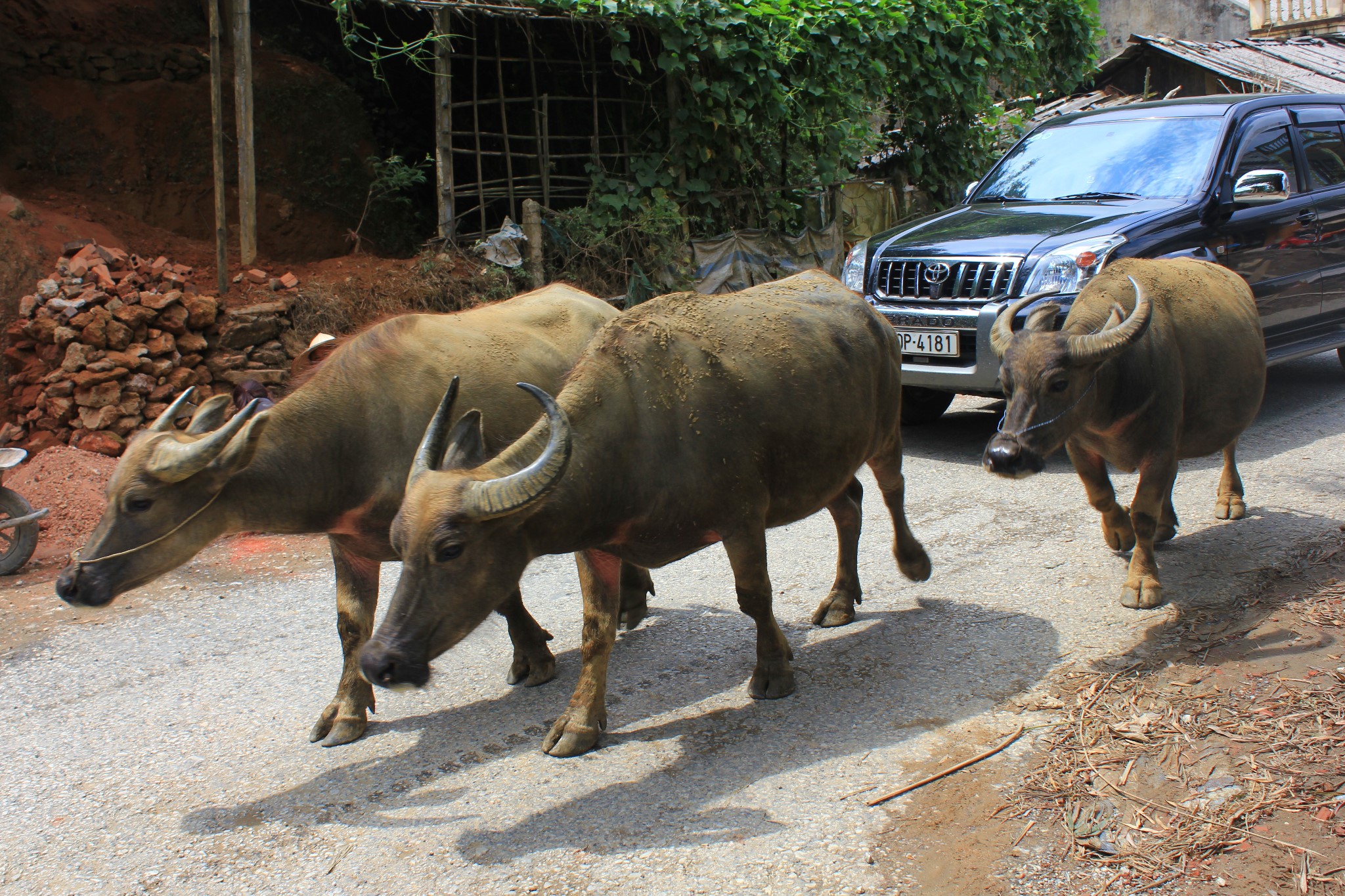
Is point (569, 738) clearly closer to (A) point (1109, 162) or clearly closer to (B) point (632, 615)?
(B) point (632, 615)

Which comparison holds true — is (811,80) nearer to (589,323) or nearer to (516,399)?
(589,323)

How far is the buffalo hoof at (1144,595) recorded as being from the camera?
16.0 ft

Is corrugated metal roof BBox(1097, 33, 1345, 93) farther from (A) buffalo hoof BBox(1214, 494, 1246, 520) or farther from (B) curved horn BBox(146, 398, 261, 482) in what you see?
(B) curved horn BBox(146, 398, 261, 482)

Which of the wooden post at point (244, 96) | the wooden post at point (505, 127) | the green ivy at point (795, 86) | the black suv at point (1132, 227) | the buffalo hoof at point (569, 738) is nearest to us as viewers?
the buffalo hoof at point (569, 738)

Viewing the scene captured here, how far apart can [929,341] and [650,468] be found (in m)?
4.33

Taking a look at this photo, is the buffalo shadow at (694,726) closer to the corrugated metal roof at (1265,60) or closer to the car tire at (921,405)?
the car tire at (921,405)

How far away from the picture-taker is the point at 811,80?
12.1 m

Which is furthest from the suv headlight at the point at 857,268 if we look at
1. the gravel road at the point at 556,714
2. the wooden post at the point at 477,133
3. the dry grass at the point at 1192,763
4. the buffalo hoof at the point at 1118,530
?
the dry grass at the point at 1192,763

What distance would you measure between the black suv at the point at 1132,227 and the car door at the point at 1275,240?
0.01 m

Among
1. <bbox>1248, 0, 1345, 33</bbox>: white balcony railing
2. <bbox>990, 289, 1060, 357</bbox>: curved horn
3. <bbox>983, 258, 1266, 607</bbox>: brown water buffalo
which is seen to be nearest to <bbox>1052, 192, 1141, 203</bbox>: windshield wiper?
<bbox>983, 258, 1266, 607</bbox>: brown water buffalo

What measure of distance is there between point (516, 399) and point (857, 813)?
2.25 metres

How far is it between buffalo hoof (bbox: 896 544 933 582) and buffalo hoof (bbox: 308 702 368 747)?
2709 millimetres

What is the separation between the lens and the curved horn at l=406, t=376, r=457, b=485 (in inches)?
136

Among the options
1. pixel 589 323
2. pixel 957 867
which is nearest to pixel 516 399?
pixel 589 323
